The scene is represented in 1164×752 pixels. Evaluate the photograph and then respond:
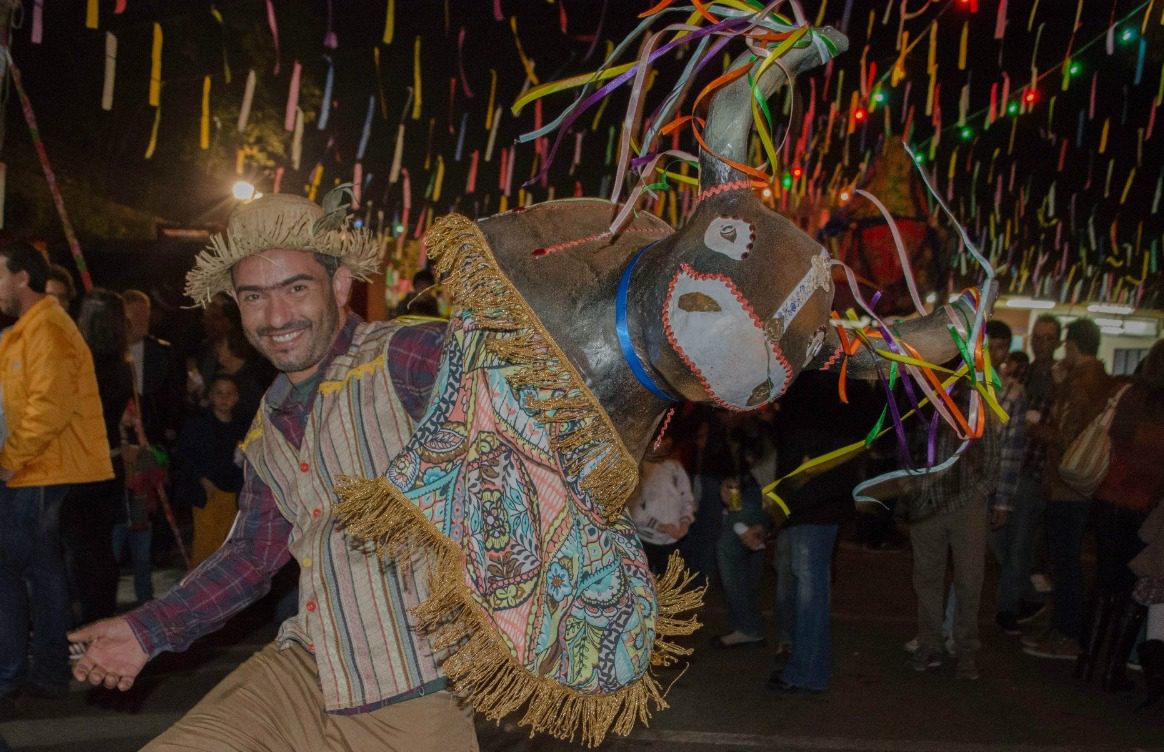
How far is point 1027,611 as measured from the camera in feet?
24.5

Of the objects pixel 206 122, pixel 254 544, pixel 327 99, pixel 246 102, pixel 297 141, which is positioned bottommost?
pixel 254 544

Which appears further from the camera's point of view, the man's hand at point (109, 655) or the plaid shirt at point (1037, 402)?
the plaid shirt at point (1037, 402)

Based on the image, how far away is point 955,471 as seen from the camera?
6.18 m

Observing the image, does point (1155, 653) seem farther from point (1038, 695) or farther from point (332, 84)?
point (332, 84)

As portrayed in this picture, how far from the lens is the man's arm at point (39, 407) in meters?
5.18

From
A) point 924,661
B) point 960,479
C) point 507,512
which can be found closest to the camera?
point 507,512

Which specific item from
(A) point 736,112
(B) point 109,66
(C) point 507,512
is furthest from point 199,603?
(B) point 109,66

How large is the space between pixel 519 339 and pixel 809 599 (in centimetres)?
411

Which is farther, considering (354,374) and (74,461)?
(74,461)

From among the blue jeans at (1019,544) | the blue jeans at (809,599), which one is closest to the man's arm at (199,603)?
the blue jeans at (809,599)

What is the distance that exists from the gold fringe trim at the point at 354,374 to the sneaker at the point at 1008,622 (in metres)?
6.00

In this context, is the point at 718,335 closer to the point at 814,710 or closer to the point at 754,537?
the point at 814,710

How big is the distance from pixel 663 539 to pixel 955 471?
1751 millimetres

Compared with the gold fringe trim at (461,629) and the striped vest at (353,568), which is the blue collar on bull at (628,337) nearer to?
the gold fringe trim at (461,629)
